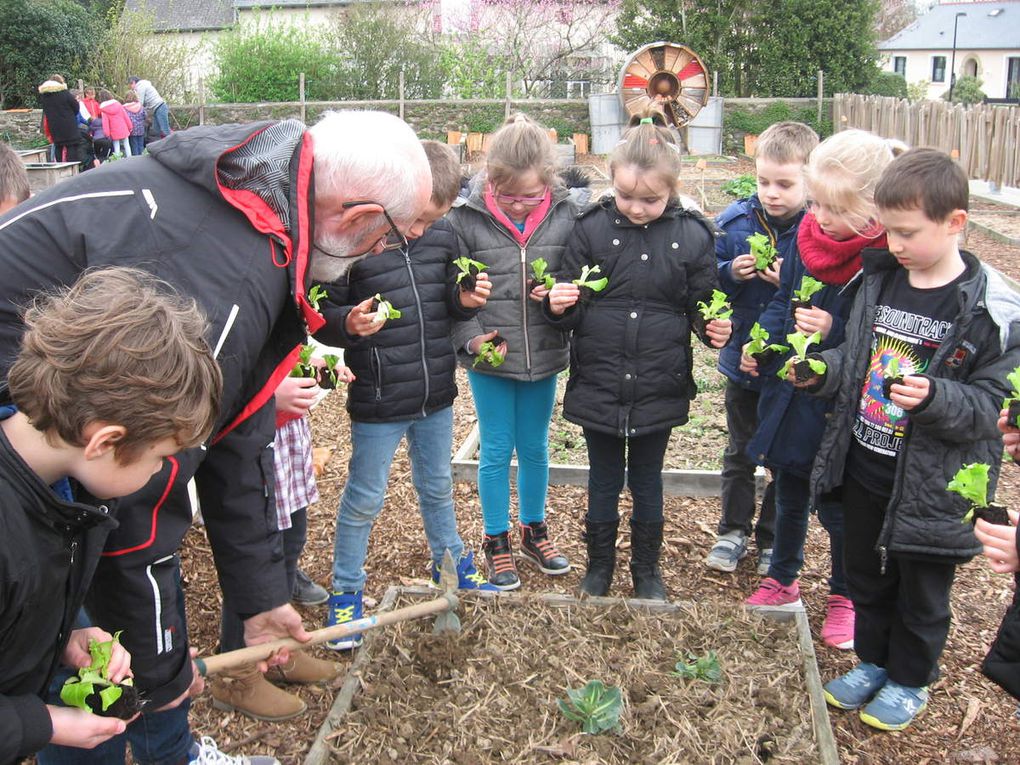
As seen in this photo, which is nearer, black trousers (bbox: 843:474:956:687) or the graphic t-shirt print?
the graphic t-shirt print

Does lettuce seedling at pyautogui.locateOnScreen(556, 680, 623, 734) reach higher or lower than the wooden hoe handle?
lower

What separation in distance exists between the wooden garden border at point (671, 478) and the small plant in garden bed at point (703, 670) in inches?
67.4

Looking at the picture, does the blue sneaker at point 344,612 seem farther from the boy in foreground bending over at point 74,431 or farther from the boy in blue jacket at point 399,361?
the boy in foreground bending over at point 74,431

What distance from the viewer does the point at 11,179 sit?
3.47 m

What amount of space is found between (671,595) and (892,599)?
1.01 meters

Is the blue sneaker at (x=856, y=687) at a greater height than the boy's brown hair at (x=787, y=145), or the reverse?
the boy's brown hair at (x=787, y=145)

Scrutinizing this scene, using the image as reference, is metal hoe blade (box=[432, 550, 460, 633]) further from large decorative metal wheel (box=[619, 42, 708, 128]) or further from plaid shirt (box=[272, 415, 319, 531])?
large decorative metal wheel (box=[619, 42, 708, 128])

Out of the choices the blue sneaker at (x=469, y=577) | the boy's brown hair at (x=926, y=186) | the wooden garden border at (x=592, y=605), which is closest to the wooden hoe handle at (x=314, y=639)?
the wooden garden border at (x=592, y=605)

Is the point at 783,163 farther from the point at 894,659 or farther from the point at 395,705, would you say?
the point at 395,705

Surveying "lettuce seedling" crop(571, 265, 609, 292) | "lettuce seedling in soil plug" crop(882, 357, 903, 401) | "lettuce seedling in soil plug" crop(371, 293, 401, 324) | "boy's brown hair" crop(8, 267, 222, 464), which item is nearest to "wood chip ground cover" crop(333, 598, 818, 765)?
"lettuce seedling in soil plug" crop(882, 357, 903, 401)

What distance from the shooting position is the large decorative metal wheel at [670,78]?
1410 centimetres

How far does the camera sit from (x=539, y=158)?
3488 mm

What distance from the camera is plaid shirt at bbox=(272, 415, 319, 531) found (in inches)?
123

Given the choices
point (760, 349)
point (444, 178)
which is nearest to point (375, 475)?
point (444, 178)
